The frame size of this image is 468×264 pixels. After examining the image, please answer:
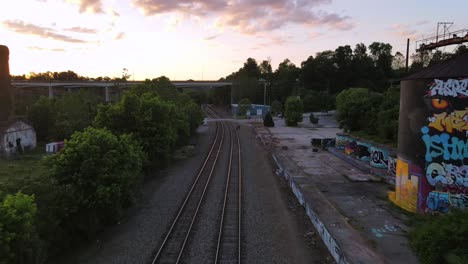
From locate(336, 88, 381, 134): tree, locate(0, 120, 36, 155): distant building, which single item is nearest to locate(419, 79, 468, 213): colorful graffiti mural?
locate(336, 88, 381, 134): tree

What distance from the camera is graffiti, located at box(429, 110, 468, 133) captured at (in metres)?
16.6

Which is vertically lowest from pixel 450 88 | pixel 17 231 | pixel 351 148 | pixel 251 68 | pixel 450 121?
pixel 351 148

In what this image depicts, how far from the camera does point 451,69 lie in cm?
1725

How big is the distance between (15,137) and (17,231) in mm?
35738

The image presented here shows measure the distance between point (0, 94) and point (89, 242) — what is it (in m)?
44.8

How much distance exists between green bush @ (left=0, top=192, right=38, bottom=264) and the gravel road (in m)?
4.01

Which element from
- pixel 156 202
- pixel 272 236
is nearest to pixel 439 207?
pixel 272 236

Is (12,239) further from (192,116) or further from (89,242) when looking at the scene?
(192,116)

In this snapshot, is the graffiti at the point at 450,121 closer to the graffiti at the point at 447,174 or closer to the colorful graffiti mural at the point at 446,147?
the colorful graffiti mural at the point at 446,147

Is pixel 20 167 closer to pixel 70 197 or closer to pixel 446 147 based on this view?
pixel 70 197

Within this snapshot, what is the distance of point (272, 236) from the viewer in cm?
1686

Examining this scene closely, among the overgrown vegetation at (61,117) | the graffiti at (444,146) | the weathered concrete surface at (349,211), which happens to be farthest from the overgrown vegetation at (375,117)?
the overgrown vegetation at (61,117)

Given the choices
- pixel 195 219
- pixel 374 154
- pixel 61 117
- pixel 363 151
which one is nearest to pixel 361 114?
pixel 363 151

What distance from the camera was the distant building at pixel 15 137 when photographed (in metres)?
38.9
